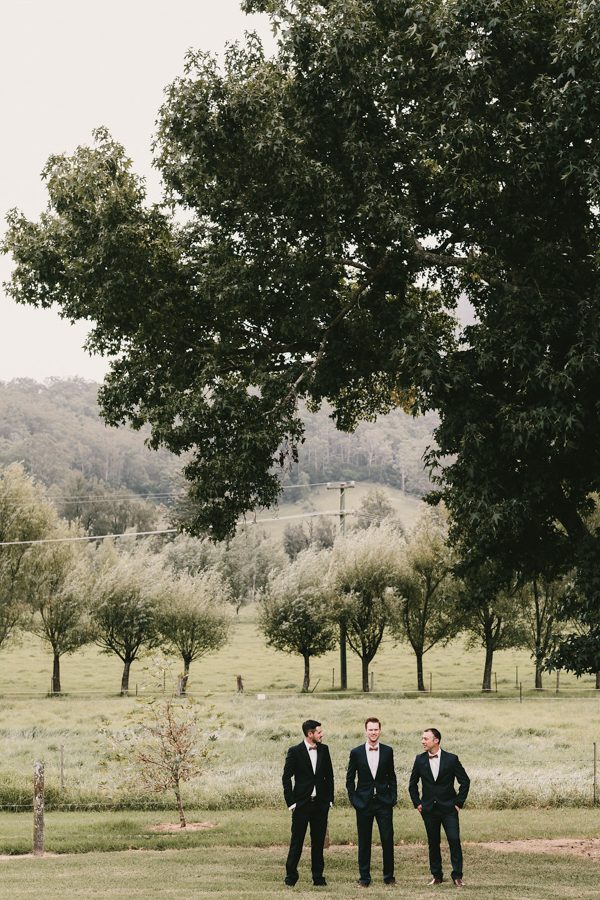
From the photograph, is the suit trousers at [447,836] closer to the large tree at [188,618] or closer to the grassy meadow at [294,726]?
the grassy meadow at [294,726]

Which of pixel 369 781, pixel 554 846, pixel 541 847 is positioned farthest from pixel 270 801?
pixel 369 781

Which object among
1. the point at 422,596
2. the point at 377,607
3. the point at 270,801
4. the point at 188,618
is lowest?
the point at 270,801

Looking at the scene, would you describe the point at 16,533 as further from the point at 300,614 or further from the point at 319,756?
the point at 319,756

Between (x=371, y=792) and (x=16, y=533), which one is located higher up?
(x=16, y=533)

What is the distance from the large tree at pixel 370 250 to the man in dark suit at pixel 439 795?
15.8 ft

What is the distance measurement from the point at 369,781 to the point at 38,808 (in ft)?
24.2

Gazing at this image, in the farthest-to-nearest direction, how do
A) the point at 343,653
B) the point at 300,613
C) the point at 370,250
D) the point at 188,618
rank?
1. the point at 188,618
2. the point at 300,613
3. the point at 343,653
4. the point at 370,250

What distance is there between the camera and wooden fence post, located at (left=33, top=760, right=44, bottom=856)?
17656 millimetres

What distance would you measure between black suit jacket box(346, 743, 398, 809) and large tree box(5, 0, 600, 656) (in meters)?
5.25

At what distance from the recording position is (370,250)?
19047 mm

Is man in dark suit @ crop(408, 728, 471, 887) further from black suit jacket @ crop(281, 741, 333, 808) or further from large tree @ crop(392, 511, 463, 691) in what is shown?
large tree @ crop(392, 511, 463, 691)

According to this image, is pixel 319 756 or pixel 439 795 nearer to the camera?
pixel 319 756

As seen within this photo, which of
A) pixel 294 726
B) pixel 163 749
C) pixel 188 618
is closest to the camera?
pixel 163 749

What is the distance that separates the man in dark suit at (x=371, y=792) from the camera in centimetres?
1330
